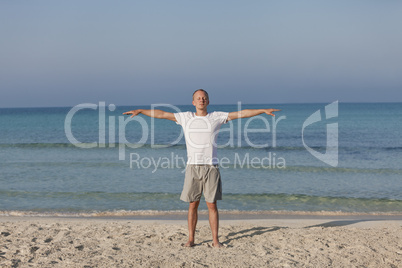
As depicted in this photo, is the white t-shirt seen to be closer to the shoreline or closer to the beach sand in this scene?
the beach sand

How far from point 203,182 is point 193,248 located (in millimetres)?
948

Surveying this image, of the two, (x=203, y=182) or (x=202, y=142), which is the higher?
(x=202, y=142)

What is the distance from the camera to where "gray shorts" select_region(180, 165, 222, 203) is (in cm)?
546

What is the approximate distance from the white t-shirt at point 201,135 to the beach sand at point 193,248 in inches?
48.7

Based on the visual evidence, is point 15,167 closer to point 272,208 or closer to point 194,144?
point 272,208

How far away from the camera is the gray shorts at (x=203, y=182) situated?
546 cm

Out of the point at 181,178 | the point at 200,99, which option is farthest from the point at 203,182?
the point at 181,178

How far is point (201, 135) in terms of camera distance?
5332mm

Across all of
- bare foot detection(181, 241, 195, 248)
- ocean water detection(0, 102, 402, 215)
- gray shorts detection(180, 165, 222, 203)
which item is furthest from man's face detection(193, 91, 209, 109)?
ocean water detection(0, 102, 402, 215)

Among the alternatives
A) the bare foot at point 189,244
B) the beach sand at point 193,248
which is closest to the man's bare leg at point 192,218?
the bare foot at point 189,244

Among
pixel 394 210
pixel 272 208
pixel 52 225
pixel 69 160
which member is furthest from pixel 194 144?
pixel 69 160

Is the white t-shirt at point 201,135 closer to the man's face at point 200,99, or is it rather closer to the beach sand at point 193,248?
the man's face at point 200,99

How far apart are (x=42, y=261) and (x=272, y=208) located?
5854mm

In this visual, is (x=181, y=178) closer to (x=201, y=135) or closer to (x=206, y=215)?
(x=206, y=215)
